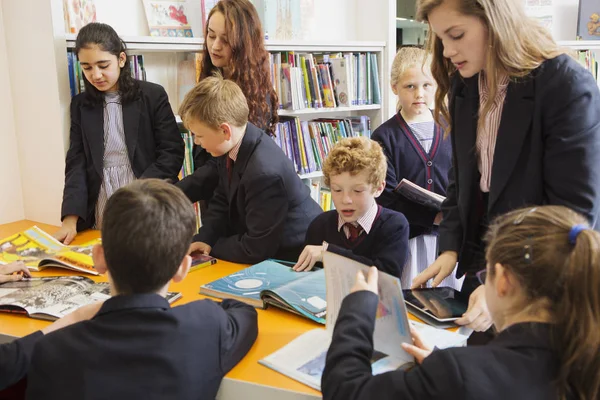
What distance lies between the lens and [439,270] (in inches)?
65.7

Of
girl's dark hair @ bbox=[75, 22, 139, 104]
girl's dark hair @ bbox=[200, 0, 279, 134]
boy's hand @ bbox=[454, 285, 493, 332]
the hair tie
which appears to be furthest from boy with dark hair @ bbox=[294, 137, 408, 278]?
girl's dark hair @ bbox=[75, 22, 139, 104]

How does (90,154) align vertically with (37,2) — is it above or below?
below

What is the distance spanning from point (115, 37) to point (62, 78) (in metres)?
0.30

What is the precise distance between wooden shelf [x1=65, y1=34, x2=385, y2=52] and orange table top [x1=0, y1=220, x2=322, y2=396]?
1296 millimetres

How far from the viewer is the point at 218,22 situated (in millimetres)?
2682

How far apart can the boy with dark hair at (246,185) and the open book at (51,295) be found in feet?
1.47

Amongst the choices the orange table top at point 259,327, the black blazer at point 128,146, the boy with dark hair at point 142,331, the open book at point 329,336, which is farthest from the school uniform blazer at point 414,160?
the boy with dark hair at point 142,331

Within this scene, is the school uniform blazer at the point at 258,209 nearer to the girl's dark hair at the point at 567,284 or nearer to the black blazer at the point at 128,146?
the black blazer at the point at 128,146

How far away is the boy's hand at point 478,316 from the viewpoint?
1.45 m

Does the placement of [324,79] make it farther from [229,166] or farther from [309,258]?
[309,258]

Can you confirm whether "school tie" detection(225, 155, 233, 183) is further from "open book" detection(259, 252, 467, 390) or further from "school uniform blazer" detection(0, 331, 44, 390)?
"school uniform blazer" detection(0, 331, 44, 390)

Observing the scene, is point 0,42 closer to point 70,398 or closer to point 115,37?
point 115,37

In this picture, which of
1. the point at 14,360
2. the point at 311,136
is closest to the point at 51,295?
the point at 14,360

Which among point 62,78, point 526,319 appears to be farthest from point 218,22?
point 526,319
